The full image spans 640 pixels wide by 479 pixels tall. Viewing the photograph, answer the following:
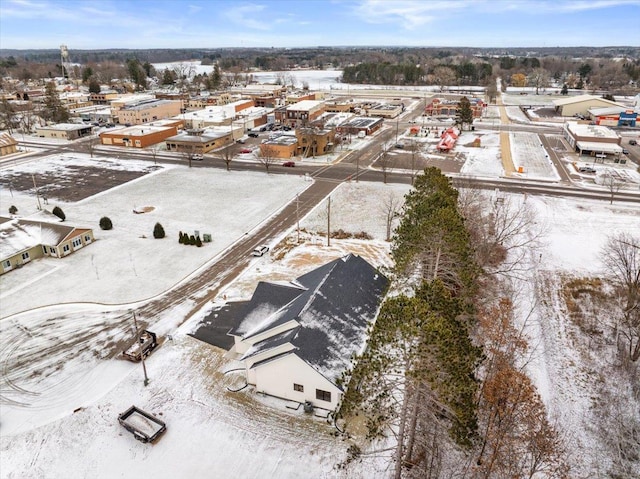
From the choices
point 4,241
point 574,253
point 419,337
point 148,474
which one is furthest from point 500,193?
point 4,241

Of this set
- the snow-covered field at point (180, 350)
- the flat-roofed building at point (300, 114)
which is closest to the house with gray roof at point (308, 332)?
the snow-covered field at point (180, 350)

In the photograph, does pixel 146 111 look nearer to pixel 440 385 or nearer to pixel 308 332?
pixel 308 332

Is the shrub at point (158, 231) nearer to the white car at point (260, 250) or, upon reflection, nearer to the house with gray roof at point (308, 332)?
the white car at point (260, 250)

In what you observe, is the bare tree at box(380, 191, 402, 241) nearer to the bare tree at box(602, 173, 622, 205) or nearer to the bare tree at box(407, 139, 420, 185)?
the bare tree at box(407, 139, 420, 185)

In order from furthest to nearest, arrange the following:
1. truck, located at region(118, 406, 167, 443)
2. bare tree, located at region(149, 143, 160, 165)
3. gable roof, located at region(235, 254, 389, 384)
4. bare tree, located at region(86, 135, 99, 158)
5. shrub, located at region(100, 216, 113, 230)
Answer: bare tree, located at region(86, 135, 99, 158) < bare tree, located at region(149, 143, 160, 165) < shrub, located at region(100, 216, 113, 230) < gable roof, located at region(235, 254, 389, 384) < truck, located at region(118, 406, 167, 443)

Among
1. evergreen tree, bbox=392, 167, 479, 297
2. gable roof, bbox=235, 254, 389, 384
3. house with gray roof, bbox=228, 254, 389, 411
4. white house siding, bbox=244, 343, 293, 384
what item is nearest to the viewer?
house with gray roof, bbox=228, 254, 389, 411

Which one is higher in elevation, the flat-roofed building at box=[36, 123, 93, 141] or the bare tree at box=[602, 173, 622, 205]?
the flat-roofed building at box=[36, 123, 93, 141]

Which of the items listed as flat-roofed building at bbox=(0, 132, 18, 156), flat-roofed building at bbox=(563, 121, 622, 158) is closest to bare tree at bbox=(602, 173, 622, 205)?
flat-roofed building at bbox=(563, 121, 622, 158)

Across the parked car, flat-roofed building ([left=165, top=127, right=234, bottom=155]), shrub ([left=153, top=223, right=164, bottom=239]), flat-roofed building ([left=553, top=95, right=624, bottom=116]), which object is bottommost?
the parked car
